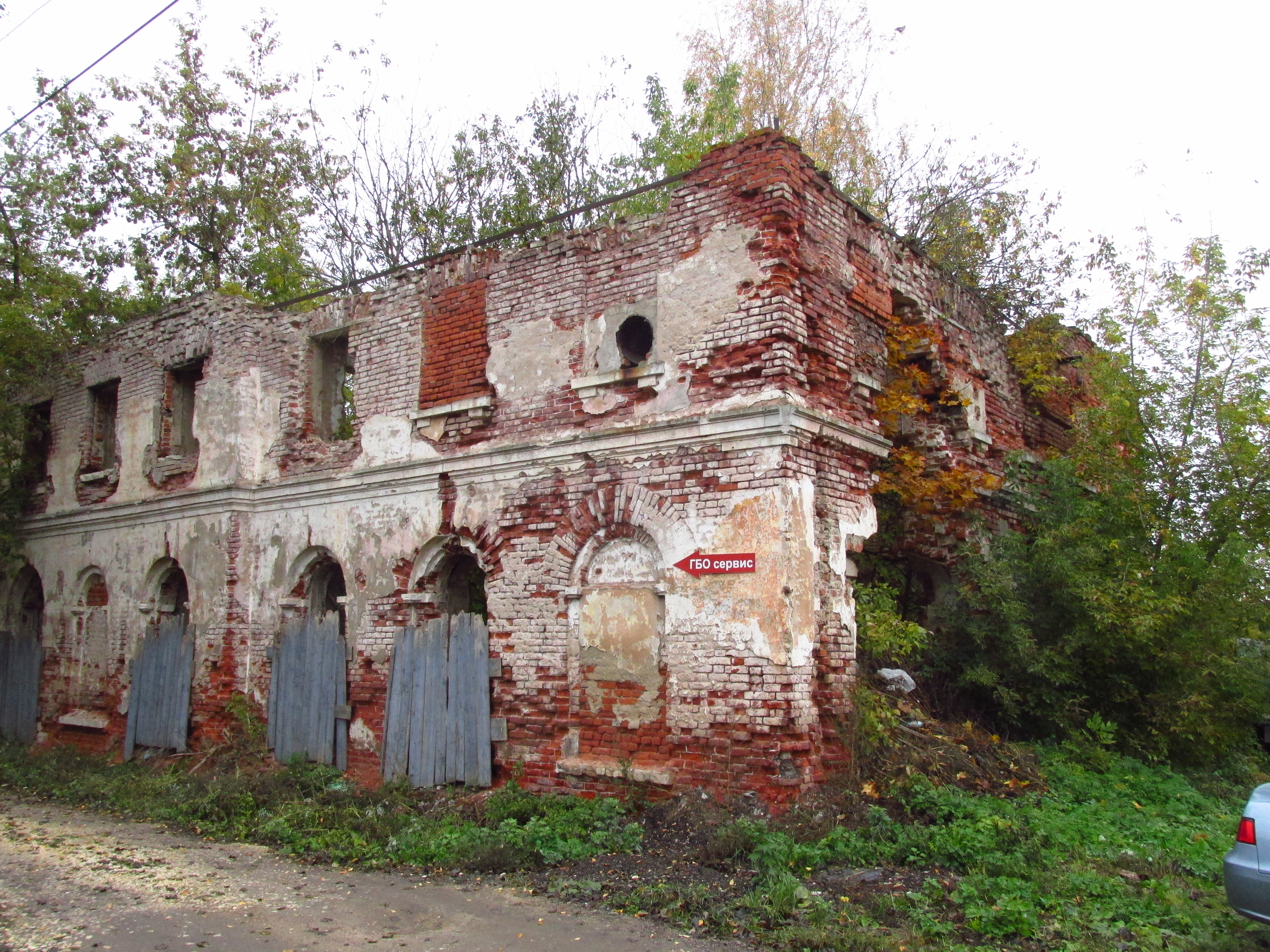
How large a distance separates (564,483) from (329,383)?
16.0 ft

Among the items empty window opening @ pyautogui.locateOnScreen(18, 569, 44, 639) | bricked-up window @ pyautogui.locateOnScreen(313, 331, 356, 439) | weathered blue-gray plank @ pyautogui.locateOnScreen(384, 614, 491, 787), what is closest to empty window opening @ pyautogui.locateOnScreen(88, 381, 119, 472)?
empty window opening @ pyautogui.locateOnScreen(18, 569, 44, 639)

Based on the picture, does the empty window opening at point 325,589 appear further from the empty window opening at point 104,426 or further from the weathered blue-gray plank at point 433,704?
A: the empty window opening at point 104,426

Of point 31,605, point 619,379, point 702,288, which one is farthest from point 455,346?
point 31,605

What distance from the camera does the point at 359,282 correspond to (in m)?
11.2

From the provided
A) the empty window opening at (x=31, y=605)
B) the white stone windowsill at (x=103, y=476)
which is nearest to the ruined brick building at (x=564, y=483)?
the white stone windowsill at (x=103, y=476)

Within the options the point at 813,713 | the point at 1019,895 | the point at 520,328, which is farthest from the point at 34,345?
the point at 1019,895

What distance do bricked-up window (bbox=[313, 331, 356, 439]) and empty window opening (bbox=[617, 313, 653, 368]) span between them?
4.51 meters

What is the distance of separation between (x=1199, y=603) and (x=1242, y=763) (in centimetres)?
207

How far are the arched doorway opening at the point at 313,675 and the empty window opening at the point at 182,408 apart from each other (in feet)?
10.1

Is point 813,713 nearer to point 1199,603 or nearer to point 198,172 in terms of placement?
point 1199,603

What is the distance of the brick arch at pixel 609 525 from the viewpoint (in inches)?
332

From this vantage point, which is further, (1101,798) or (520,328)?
(520,328)

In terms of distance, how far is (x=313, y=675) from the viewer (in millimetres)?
10953

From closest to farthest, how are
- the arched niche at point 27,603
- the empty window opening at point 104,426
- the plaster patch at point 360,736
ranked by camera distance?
1. the plaster patch at point 360,736
2. the empty window opening at point 104,426
3. the arched niche at point 27,603
